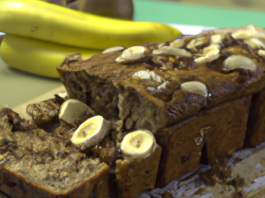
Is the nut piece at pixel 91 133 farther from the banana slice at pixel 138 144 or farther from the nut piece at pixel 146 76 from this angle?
the nut piece at pixel 146 76

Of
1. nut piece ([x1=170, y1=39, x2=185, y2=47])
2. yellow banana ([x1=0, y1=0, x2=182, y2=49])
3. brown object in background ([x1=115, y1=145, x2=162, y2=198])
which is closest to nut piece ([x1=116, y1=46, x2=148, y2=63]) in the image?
nut piece ([x1=170, y1=39, x2=185, y2=47])

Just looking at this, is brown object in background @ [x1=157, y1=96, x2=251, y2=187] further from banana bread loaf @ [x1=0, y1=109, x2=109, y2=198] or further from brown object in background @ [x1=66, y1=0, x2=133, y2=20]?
brown object in background @ [x1=66, y1=0, x2=133, y2=20]

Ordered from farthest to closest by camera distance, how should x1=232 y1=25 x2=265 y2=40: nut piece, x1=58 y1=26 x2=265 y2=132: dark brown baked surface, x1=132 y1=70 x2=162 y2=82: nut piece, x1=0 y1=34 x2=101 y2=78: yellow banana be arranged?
1. x1=0 y1=34 x2=101 y2=78: yellow banana
2. x1=232 y1=25 x2=265 y2=40: nut piece
3. x1=132 y1=70 x2=162 y2=82: nut piece
4. x1=58 y1=26 x2=265 y2=132: dark brown baked surface

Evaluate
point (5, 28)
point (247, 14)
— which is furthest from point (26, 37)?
point (247, 14)

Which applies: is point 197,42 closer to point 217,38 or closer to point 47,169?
point 217,38

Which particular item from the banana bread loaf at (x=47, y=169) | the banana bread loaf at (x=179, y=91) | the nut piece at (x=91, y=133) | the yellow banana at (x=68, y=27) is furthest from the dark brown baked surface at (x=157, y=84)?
the yellow banana at (x=68, y=27)

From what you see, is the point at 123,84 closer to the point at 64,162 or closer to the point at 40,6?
the point at 64,162
